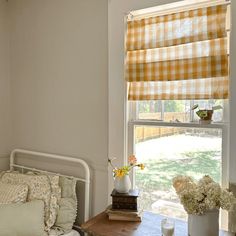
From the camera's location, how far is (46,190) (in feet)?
7.17

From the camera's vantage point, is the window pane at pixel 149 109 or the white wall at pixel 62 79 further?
the white wall at pixel 62 79

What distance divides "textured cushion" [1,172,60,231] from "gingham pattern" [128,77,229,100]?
967mm

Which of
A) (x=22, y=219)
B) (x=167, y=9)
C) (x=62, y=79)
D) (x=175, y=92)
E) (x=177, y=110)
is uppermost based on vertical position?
(x=167, y=9)

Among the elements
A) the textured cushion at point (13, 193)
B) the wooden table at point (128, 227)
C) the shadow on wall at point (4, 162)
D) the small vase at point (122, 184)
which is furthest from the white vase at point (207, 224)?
the shadow on wall at point (4, 162)

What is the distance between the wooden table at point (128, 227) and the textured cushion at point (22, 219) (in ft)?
1.53

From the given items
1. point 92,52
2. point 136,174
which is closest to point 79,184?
point 136,174

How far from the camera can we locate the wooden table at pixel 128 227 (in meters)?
1.61

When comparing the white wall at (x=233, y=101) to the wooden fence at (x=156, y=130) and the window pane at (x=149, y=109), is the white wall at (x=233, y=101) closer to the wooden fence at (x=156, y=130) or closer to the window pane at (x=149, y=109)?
the wooden fence at (x=156, y=130)

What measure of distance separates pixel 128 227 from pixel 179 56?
3.89ft

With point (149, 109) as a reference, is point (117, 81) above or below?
above

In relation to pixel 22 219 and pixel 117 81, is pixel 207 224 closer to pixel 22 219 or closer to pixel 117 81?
pixel 117 81

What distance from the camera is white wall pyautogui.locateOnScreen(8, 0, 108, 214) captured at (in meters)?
2.22

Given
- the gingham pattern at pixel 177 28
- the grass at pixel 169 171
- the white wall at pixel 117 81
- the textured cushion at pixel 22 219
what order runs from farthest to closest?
the white wall at pixel 117 81 → the textured cushion at pixel 22 219 → the grass at pixel 169 171 → the gingham pattern at pixel 177 28

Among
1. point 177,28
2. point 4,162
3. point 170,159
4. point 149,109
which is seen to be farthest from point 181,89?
point 4,162
